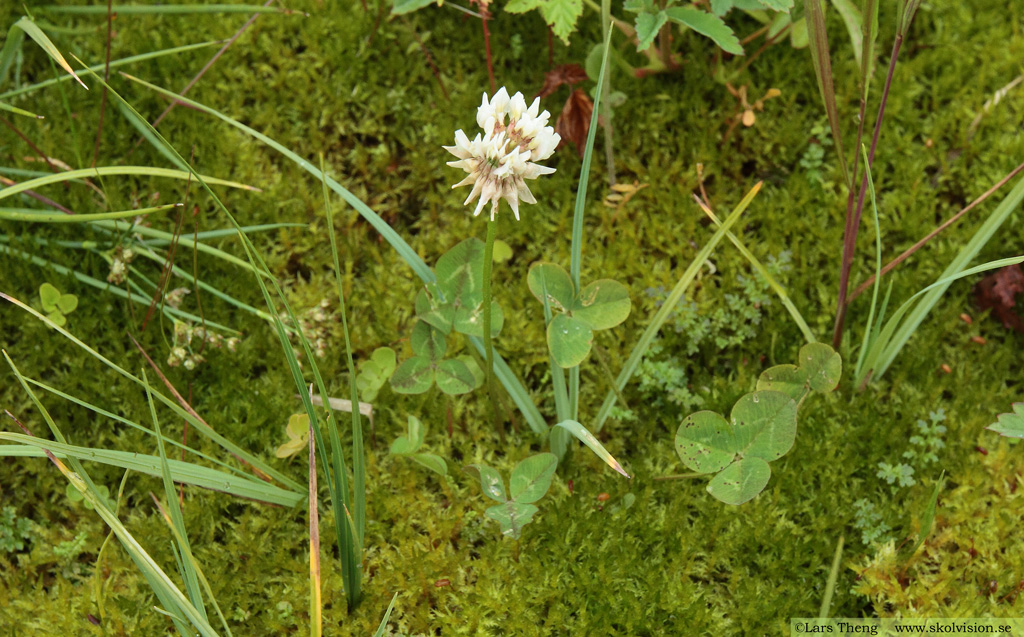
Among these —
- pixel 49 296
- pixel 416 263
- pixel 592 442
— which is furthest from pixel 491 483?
pixel 49 296

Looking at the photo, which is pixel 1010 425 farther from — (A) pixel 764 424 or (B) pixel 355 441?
(B) pixel 355 441

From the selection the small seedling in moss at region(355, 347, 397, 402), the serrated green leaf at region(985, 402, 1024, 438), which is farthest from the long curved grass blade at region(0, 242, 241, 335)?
the serrated green leaf at region(985, 402, 1024, 438)

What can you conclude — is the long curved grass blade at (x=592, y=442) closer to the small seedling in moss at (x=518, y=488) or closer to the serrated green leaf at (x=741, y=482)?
the small seedling in moss at (x=518, y=488)

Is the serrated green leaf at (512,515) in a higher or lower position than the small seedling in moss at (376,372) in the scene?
lower

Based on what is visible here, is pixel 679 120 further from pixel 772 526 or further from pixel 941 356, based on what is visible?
pixel 772 526

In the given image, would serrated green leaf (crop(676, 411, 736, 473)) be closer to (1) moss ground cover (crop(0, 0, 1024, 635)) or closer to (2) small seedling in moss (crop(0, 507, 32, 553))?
(1) moss ground cover (crop(0, 0, 1024, 635))

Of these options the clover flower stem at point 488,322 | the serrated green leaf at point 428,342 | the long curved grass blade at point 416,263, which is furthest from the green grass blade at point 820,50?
the serrated green leaf at point 428,342
